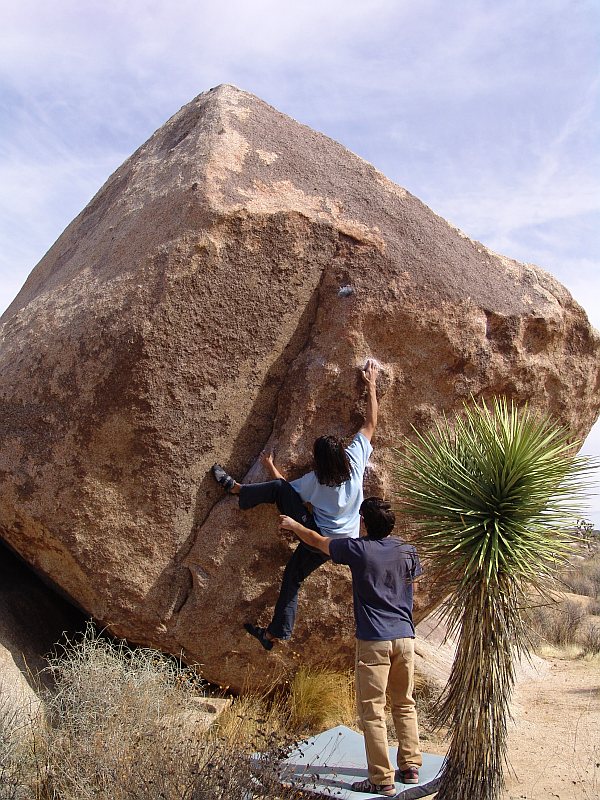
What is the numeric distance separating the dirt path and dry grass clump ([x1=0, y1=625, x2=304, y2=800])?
1779 mm

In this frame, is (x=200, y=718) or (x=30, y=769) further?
(x=200, y=718)

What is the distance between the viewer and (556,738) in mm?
6152

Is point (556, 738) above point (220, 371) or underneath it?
underneath

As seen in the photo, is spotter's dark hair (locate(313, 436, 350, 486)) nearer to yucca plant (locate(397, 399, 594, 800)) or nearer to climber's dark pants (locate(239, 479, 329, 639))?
climber's dark pants (locate(239, 479, 329, 639))

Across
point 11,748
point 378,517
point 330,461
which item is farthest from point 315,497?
point 11,748

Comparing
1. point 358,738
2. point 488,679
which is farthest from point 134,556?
point 488,679

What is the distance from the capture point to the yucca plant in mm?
4367

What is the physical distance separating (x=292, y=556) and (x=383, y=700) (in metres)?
1.51

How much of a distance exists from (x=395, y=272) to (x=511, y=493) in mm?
2131

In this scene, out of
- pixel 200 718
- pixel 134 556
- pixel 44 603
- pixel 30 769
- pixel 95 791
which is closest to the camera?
pixel 95 791

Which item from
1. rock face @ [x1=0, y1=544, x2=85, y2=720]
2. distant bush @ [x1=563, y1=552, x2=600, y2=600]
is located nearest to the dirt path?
rock face @ [x1=0, y1=544, x2=85, y2=720]

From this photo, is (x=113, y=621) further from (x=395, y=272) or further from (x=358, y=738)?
(x=395, y=272)

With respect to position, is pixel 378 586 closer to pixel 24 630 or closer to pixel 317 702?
pixel 317 702

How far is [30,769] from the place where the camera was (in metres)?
4.27
